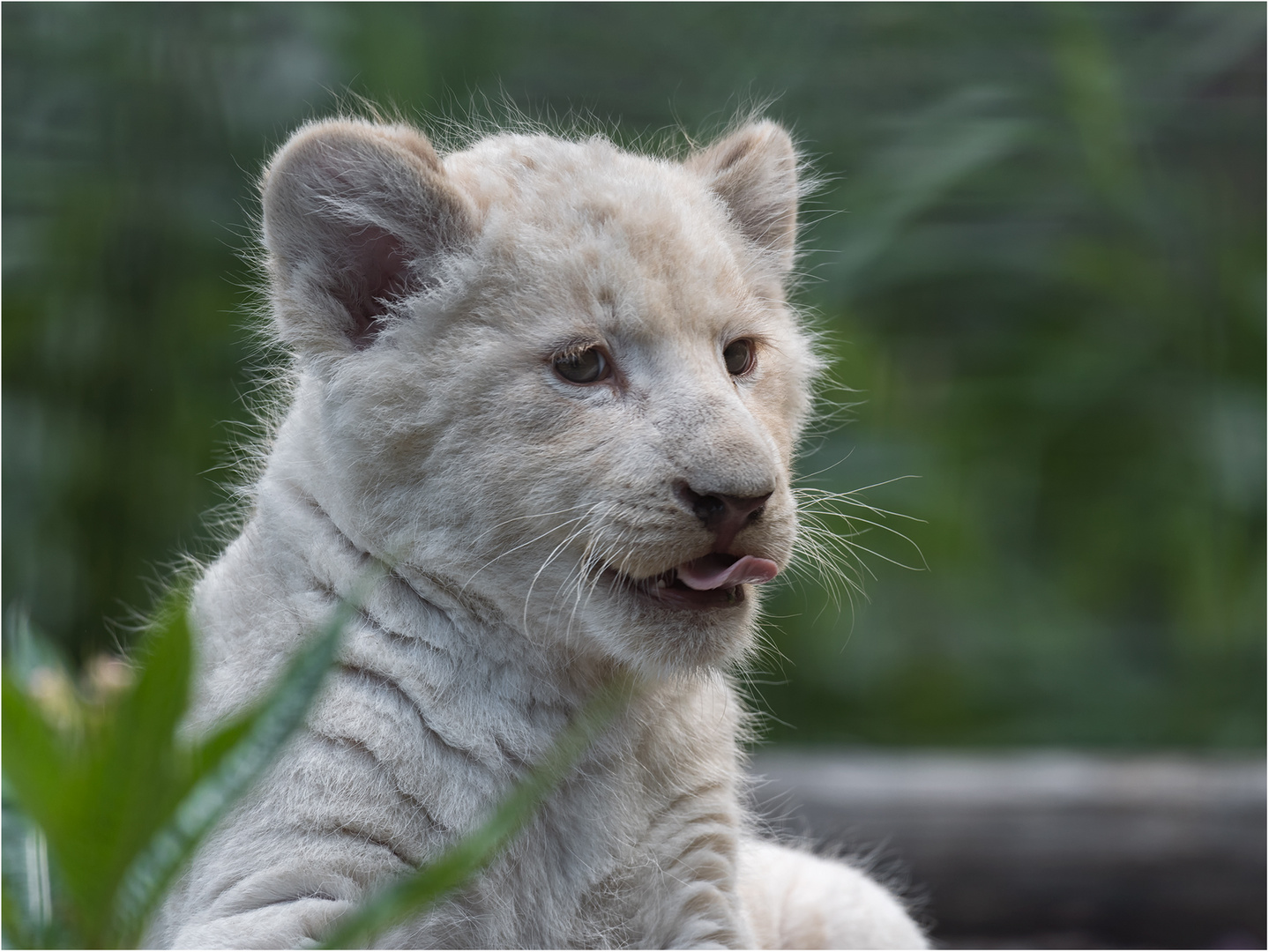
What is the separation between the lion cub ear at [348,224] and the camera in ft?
7.29

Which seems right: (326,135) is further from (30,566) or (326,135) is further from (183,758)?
(30,566)

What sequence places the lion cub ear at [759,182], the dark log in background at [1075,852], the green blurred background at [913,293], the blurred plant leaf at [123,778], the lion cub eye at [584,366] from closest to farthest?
the blurred plant leaf at [123,778]
the lion cub eye at [584,366]
the lion cub ear at [759,182]
the dark log in background at [1075,852]
the green blurred background at [913,293]

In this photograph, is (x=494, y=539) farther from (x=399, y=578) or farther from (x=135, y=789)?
(x=135, y=789)

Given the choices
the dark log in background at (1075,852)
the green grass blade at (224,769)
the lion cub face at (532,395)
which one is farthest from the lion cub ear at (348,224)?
the dark log in background at (1075,852)

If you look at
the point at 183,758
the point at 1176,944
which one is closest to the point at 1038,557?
the point at 1176,944

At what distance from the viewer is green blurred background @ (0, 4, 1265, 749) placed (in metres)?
5.54

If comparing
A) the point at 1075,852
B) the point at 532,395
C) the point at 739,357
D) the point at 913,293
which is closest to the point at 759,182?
the point at 739,357

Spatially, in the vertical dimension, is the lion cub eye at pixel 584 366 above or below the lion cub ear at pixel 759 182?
below

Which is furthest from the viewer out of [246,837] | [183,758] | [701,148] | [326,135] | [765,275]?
[701,148]

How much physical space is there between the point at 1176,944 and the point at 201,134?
5012 mm

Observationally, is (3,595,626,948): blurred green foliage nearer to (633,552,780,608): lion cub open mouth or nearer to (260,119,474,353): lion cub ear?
(633,552,780,608): lion cub open mouth

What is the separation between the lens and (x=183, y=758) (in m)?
0.75

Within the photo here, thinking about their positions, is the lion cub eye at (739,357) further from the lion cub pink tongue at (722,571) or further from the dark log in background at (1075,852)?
the dark log in background at (1075,852)

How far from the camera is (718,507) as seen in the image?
80.6 inches
